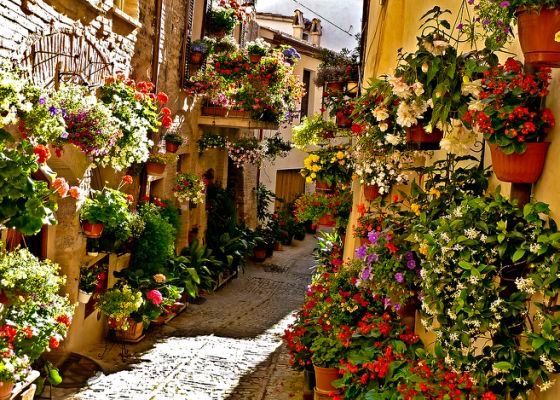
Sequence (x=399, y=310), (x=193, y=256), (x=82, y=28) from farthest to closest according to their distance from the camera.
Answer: (x=193, y=256) → (x=82, y=28) → (x=399, y=310)

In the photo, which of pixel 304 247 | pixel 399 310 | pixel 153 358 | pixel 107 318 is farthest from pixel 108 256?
pixel 304 247

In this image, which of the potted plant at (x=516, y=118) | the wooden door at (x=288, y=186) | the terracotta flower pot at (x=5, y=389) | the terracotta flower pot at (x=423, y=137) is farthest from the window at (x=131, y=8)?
the wooden door at (x=288, y=186)

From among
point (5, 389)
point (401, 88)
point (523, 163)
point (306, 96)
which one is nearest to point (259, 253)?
point (306, 96)

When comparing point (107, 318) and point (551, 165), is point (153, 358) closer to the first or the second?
point (107, 318)

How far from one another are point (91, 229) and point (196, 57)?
613 cm

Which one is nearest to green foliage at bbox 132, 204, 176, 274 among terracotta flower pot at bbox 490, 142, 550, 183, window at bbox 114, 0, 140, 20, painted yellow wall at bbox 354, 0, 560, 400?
painted yellow wall at bbox 354, 0, 560, 400

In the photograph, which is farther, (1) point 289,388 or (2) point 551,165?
(1) point 289,388

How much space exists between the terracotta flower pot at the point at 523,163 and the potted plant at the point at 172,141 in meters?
9.43

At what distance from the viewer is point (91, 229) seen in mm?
9172

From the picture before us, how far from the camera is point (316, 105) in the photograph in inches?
1044

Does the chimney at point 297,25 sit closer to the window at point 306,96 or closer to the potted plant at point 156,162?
A: the window at point 306,96

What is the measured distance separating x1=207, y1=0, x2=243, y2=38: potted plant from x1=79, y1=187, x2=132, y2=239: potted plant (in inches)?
297

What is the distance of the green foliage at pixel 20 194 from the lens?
4.96m

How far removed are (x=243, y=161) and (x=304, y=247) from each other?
7.00 meters
